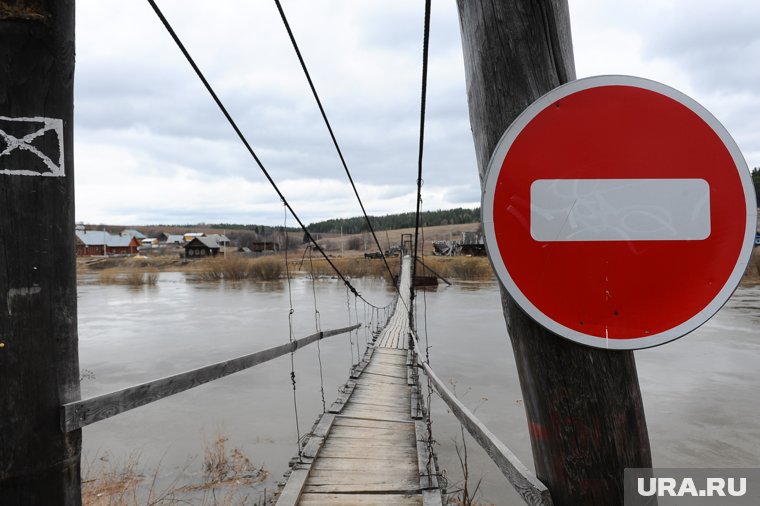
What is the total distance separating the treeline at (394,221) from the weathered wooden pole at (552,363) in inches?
4644

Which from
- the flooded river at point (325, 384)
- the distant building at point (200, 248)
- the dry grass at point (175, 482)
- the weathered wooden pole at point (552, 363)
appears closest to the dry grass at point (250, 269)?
the flooded river at point (325, 384)

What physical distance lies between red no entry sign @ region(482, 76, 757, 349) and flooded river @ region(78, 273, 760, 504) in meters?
5.67

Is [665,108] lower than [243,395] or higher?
higher

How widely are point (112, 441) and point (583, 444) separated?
371 inches

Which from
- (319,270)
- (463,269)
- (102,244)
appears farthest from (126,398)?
(102,244)

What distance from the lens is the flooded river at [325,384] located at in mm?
7895

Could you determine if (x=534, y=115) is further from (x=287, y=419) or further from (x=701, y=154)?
(x=287, y=419)

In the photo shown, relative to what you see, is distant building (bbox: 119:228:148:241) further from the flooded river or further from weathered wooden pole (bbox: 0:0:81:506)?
weathered wooden pole (bbox: 0:0:81:506)

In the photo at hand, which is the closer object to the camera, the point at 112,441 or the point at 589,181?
the point at 589,181

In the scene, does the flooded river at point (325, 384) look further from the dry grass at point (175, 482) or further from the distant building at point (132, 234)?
the distant building at point (132, 234)

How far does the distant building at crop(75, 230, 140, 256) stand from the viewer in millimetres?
69500

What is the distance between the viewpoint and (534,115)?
975 mm

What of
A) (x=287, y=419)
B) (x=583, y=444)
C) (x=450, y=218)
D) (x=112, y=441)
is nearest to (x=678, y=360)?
(x=287, y=419)
